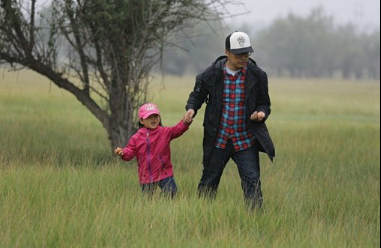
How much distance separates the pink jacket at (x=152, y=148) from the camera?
217 inches

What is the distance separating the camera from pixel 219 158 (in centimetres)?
559

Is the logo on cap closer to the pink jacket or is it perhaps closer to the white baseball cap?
the white baseball cap

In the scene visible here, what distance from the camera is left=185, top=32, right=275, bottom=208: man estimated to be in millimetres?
5391

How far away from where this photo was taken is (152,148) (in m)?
5.53

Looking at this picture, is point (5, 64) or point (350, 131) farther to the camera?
point (350, 131)

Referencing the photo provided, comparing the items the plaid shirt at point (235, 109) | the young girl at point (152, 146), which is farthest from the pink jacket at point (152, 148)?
the plaid shirt at point (235, 109)

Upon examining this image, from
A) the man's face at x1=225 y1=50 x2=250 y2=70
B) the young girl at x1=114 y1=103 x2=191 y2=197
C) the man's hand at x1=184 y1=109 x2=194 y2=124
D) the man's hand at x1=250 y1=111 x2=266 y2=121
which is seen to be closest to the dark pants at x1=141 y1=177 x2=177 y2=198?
the young girl at x1=114 y1=103 x2=191 y2=197

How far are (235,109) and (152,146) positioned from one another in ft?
2.68

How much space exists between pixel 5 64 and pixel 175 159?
294cm

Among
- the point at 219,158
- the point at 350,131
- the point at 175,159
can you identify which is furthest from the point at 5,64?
the point at 350,131

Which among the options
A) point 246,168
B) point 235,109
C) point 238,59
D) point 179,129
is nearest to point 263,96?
point 235,109

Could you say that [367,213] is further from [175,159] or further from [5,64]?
[5,64]

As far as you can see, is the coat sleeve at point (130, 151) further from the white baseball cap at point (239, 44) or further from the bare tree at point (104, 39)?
the bare tree at point (104, 39)

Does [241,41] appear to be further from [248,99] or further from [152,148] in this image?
[152,148]
